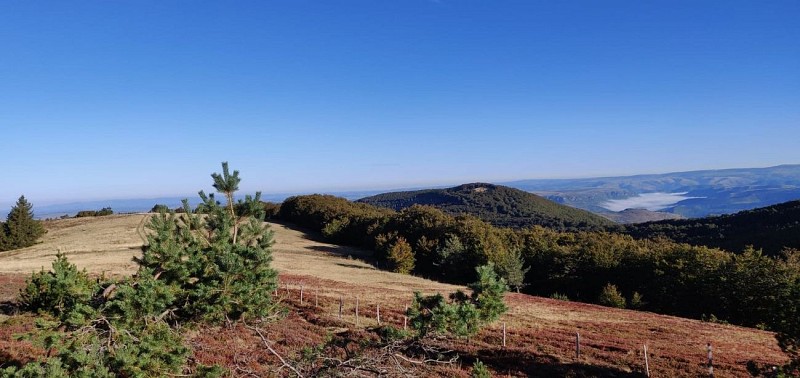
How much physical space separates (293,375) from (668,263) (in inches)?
1805

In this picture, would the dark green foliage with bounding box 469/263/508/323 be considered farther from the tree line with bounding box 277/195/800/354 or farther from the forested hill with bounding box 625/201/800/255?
the forested hill with bounding box 625/201/800/255

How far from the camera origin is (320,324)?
21750mm

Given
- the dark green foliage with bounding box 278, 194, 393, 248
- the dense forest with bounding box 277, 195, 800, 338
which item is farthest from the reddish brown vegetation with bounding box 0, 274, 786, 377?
the dark green foliage with bounding box 278, 194, 393, 248

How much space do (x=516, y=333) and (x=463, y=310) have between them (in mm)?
15515

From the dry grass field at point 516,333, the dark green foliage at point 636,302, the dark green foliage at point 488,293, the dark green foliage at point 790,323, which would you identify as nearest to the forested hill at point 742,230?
the dark green foliage at point 636,302

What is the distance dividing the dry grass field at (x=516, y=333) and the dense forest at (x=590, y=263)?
922 centimetres

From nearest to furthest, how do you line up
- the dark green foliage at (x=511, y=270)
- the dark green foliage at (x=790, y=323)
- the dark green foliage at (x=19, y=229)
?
the dark green foliage at (x=790, y=323) → the dark green foliage at (x=511, y=270) → the dark green foliage at (x=19, y=229)

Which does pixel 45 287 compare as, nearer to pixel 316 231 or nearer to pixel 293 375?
pixel 293 375

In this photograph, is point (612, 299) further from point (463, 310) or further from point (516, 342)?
point (463, 310)

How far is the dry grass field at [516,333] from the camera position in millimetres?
15539

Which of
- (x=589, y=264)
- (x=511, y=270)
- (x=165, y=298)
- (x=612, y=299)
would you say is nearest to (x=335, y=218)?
(x=511, y=270)

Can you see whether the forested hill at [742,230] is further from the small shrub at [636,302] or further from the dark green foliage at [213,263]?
the dark green foliage at [213,263]

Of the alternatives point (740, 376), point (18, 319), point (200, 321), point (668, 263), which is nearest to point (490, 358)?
point (740, 376)

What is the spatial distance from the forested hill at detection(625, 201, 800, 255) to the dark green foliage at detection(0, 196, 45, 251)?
96203mm
